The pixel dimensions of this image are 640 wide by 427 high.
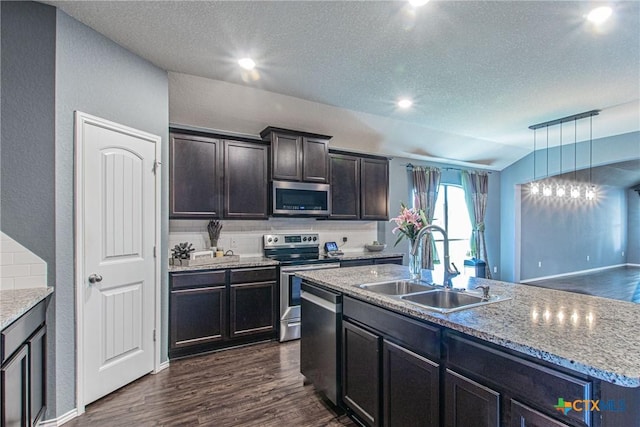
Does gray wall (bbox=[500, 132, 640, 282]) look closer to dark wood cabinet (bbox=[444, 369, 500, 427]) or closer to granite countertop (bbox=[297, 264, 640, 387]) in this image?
granite countertop (bbox=[297, 264, 640, 387])

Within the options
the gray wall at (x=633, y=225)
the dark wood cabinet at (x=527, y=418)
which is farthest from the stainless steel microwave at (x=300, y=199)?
the gray wall at (x=633, y=225)

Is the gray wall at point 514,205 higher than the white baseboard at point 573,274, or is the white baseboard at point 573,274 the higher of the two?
the gray wall at point 514,205

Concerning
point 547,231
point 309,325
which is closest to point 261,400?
point 309,325

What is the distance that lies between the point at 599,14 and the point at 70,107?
3.76 meters

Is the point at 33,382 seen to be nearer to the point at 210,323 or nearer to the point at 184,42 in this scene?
the point at 210,323

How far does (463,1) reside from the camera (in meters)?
2.13

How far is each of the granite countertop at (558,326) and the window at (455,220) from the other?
4.43m

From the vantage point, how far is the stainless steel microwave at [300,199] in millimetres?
4129

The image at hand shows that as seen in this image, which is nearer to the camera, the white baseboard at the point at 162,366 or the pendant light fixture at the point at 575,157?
the white baseboard at the point at 162,366

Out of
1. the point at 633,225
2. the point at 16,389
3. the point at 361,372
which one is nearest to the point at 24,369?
the point at 16,389

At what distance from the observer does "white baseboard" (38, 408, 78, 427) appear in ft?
7.23

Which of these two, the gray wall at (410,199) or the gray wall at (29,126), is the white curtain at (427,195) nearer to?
the gray wall at (410,199)

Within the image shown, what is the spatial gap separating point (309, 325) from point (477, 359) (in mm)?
1525

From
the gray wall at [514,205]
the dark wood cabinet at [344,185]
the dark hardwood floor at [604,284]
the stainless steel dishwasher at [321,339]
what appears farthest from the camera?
the dark hardwood floor at [604,284]
